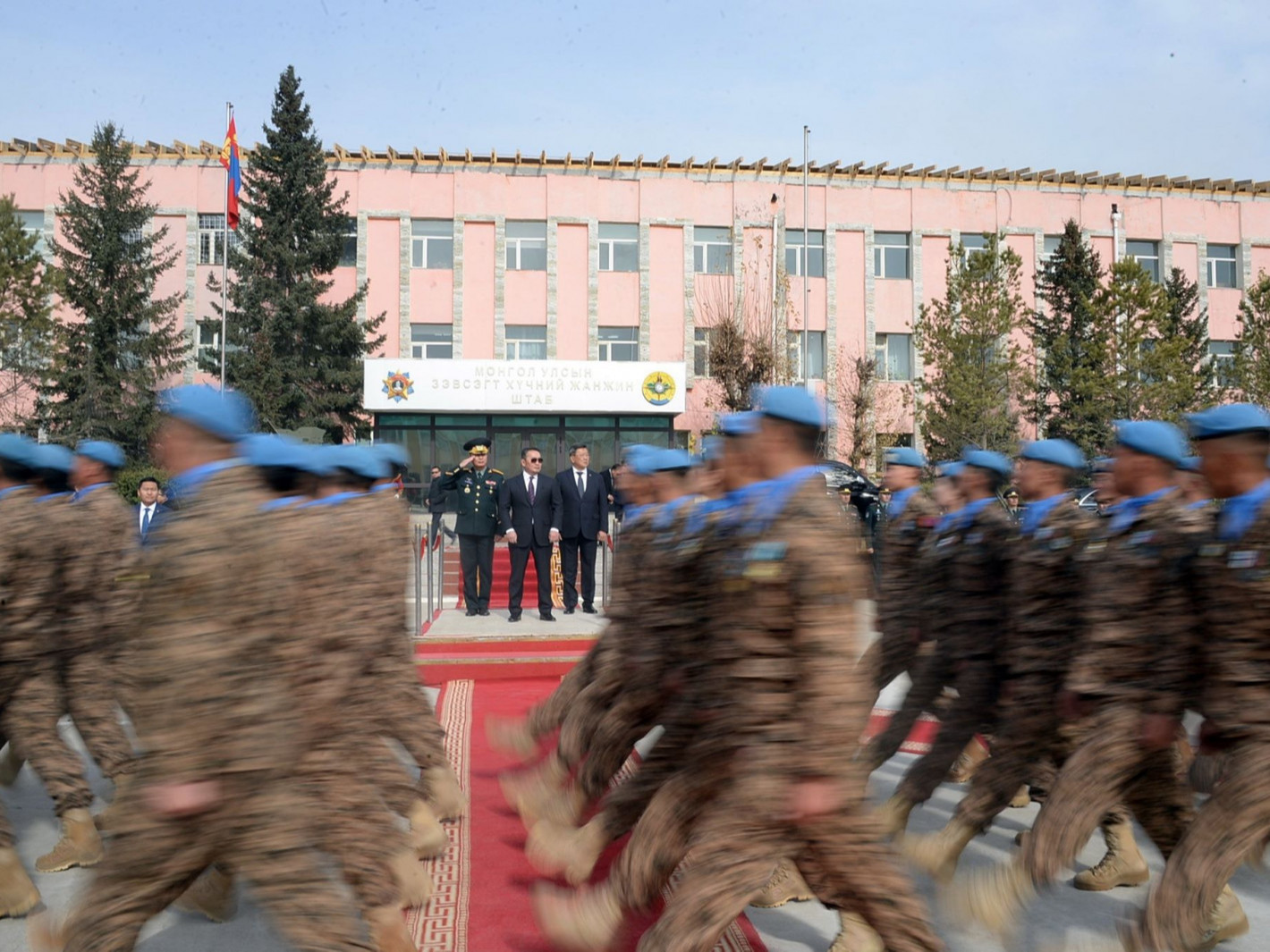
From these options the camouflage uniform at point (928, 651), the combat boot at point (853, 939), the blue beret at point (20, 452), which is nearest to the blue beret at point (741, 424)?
Answer: the combat boot at point (853, 939)

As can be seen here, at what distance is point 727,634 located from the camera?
3.08 metres

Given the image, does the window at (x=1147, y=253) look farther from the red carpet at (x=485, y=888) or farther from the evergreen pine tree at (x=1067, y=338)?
the red carpet at (x=485, y=888)

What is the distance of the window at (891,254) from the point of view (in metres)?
34.3

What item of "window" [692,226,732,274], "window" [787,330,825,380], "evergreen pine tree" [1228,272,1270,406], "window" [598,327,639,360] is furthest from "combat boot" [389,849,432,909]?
"evergreen pine tree" [1228,272,1270,406]

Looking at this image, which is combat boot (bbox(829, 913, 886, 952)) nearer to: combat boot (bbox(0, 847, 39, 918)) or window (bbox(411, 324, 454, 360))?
combat boot (bbox(0, 847, 39, 918))

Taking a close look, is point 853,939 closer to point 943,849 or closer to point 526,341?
point 943,849

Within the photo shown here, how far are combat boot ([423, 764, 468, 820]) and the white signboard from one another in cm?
2207

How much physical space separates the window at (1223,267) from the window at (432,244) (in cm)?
2484

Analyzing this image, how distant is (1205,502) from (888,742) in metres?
2.10

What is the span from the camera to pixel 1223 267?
3650cm

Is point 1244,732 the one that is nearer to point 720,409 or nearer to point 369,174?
point 720,409

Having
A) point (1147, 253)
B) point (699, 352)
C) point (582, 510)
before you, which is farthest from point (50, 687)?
point (1147, 253)

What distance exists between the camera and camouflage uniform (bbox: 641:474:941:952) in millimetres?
2951

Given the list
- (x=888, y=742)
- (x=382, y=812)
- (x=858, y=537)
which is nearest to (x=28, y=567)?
(x=382, y=812)
